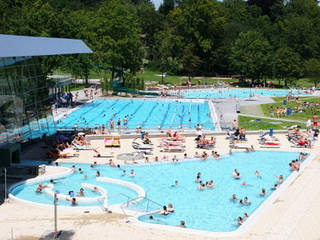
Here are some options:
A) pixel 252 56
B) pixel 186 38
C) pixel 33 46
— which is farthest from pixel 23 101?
pixel 186 38

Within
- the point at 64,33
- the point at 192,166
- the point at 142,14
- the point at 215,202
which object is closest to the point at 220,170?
the point at 192,166

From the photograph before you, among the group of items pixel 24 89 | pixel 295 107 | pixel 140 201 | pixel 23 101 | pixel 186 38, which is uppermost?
pixel 186 38

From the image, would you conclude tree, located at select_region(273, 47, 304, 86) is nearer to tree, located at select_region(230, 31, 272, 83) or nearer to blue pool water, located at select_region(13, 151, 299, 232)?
tree, located at select_region(230, 31, 272, 83)

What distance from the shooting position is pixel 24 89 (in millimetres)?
27234

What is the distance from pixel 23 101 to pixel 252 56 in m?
48.7

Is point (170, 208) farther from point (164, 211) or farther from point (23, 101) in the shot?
point (23, 101)

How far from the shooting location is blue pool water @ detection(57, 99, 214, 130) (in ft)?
127

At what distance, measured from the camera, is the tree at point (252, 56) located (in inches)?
2655

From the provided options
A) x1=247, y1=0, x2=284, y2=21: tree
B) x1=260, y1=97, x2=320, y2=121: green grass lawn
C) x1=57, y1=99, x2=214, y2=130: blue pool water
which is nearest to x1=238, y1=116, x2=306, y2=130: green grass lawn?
→ x1=57, y1=99, x2=214, y2=130: blue pool water

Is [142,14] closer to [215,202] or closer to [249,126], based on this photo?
[249,126]

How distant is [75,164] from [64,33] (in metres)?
23.9

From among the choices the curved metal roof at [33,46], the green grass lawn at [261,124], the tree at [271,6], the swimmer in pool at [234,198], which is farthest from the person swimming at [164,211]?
the tree at [271,6]

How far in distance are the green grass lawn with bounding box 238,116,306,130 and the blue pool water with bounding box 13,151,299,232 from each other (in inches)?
266

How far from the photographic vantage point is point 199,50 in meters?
82.9
